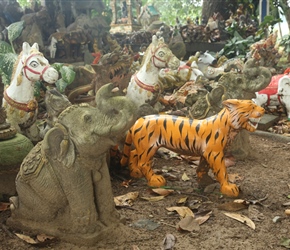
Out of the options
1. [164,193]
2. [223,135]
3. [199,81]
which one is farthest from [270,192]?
[199,81]

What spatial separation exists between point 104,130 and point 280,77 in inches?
179

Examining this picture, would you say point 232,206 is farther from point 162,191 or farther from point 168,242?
point 168,242

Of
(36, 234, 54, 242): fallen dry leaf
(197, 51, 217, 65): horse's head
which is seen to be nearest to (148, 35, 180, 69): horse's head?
(36, 234, 54, 242): fallen dry leaf

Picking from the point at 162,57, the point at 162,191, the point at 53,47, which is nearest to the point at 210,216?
the point at 162,191

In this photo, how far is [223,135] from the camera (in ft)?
9.89

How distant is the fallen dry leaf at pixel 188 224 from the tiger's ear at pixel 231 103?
0.92 metres

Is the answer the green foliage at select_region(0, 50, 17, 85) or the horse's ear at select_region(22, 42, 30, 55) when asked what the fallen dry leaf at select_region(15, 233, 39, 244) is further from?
the green foliage at select_region(0, 50, 17, 85)

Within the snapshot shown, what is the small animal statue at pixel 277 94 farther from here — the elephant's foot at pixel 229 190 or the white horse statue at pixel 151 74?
the elephant's foot at pixel 229 190

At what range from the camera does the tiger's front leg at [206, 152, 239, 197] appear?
301 centimetres

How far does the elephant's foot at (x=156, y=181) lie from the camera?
10.6 ft

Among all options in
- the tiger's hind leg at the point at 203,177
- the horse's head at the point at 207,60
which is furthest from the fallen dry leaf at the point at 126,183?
the horse's head at the point at 207,60

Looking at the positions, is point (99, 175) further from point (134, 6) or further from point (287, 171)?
point (134, 6)

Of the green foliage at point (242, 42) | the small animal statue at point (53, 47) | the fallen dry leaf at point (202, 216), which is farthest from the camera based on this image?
the green foliage at point (242, 42)

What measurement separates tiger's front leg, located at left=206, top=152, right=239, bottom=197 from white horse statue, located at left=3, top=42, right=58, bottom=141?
1560 mm
